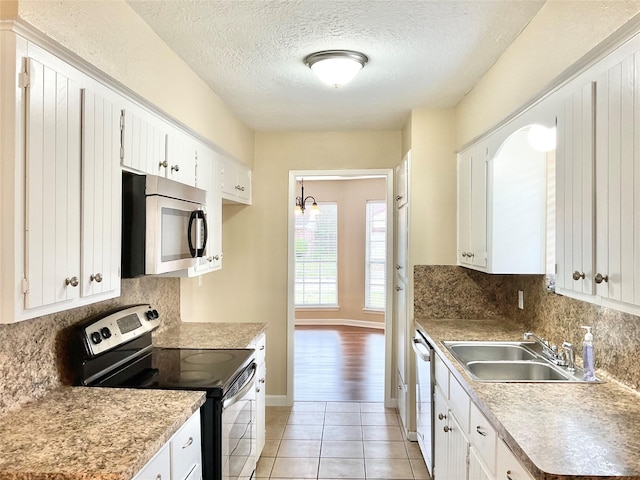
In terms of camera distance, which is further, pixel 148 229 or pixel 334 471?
pixel 334 471

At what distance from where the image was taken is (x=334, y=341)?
6.92 m

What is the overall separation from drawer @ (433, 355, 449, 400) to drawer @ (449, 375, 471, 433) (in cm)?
9

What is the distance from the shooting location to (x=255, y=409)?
2.84 m

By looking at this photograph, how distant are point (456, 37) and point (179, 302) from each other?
2.54 meters

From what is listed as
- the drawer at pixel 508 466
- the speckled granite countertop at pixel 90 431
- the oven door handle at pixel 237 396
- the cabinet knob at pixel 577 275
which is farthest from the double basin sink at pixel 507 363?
the speckled granite countertop at pixel 90 431

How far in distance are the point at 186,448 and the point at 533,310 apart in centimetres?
222

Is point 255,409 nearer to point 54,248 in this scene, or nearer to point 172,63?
point 54,248


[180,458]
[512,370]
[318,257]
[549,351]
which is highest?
[318,257]

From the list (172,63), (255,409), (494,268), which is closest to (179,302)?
(255,409)

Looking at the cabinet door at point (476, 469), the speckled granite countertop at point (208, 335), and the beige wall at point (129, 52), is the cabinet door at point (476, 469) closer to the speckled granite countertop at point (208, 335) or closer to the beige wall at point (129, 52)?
the speckled granite countertop at point (208, 335)

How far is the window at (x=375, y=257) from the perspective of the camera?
784 cm

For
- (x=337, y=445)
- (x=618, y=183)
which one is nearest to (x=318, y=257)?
(x=337, y=445)

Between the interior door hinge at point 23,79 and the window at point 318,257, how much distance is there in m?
6.83

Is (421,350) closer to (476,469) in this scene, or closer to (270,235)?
(476,469)
